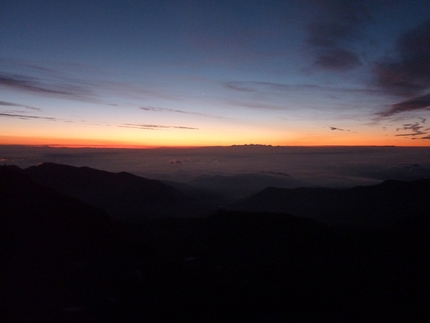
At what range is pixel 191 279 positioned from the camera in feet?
65.2

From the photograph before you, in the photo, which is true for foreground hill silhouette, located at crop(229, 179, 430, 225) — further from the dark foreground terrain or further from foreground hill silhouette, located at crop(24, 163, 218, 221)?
the dark foreground terrain

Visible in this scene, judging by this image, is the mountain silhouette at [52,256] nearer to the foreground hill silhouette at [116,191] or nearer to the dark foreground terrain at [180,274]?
the dark foreground terrain at [180,274]

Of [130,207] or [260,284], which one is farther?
[130,207]

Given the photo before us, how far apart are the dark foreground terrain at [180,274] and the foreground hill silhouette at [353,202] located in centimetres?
5380

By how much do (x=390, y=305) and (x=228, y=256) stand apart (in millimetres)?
14145

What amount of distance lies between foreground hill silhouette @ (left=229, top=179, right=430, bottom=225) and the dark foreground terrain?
5380 centimetres

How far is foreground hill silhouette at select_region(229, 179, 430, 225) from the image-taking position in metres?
83.3

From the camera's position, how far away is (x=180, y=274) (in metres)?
20.3

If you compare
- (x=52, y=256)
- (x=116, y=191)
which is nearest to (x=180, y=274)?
(x=52, y=256)

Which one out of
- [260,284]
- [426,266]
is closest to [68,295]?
[260,284]

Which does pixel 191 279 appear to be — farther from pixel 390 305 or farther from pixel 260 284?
pixel 390 305

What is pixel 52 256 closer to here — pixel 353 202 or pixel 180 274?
pixel 180 274

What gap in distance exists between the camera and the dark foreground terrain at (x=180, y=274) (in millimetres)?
14898

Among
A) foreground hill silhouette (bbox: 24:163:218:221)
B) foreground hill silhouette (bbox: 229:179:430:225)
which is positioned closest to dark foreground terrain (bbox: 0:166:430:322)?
foreground hill silhouette (bbox: 229:179:430:225)
